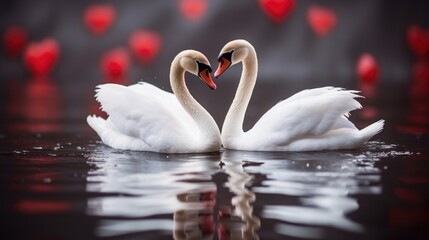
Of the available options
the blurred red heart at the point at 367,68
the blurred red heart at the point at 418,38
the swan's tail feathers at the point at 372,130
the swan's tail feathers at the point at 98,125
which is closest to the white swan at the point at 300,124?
the swan's tail feathers at the point at 372,130

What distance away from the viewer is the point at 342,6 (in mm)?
11633

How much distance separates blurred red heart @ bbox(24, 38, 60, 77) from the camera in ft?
36.5

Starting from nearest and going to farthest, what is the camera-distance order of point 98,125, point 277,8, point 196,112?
point 196,112 < point 98,125 < point 277,8

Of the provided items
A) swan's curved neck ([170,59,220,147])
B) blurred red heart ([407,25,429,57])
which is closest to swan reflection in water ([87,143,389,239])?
swan's curved neck ([170,59,220,147])

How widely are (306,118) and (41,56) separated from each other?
7343 mm

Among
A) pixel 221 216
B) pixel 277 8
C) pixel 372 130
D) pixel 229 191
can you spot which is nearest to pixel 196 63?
pixel 372 130

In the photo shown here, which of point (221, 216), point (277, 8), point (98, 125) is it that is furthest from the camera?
point (277, 8)

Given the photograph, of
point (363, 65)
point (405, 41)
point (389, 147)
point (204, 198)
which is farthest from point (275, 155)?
point (405, 41)

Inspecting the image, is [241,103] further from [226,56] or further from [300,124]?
[300,124]

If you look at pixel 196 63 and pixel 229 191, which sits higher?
pixel 196 63

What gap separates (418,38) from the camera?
11648 mm

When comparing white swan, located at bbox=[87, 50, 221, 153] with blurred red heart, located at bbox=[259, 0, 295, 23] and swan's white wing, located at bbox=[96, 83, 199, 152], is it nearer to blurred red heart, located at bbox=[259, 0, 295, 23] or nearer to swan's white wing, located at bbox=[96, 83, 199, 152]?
swan's white wing, located at bbox=[96, 83, 199, 152]

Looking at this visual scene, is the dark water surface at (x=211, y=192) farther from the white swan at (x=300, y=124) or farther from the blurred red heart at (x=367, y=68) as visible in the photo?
the blurred red heart at (x=367, y=68)

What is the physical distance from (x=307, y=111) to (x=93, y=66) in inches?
305
